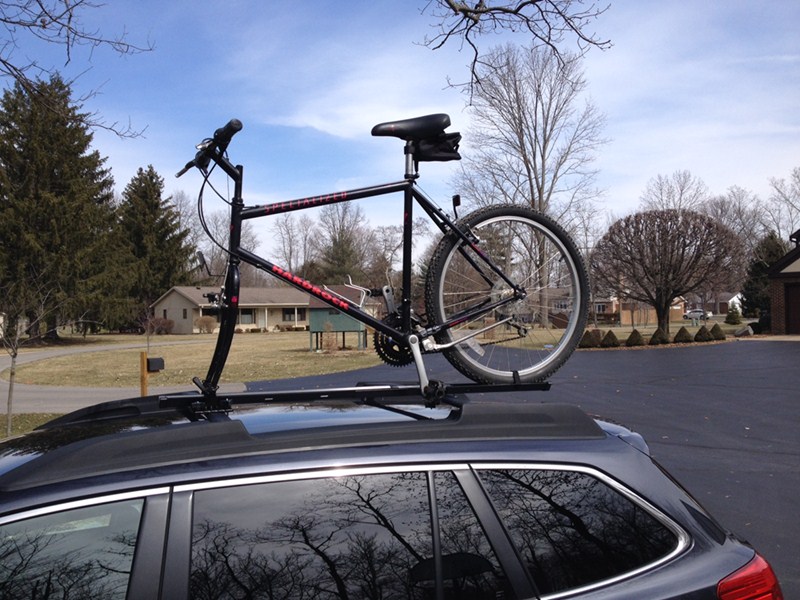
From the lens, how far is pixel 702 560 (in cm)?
196

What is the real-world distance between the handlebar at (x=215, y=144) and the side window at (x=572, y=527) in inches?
80.3

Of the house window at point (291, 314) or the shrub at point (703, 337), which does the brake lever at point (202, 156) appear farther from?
the house window at point (291, 314)

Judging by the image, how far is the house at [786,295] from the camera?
3306cm

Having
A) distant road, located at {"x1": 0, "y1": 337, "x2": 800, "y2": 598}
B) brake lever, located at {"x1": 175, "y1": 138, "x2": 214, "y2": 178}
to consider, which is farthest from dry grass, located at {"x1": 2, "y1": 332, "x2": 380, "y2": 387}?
brake lever, located at {"x1": 175, "y1": 138, "x2": 214, "y2": 178}

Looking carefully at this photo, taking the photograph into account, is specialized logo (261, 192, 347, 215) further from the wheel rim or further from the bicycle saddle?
the wheel rim

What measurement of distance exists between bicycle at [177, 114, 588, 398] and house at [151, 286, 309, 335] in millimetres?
53704

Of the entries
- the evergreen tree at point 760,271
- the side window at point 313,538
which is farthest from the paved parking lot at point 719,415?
the evergreen tree at point 760,271

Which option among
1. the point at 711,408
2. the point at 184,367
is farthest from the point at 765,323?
the point at 184,367

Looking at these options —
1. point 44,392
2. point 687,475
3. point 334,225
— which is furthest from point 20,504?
point 44,392

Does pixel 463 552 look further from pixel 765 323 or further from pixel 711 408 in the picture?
pixel 765 323

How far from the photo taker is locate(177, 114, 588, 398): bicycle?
314 cm

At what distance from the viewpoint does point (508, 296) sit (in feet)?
11.6

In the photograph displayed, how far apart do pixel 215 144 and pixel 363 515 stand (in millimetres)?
2093

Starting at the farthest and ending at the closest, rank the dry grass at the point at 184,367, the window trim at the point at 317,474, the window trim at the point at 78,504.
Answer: the dry grass at the point at 184,367
the window trim at the point at 317,474
the window trim at the point at 78,504
